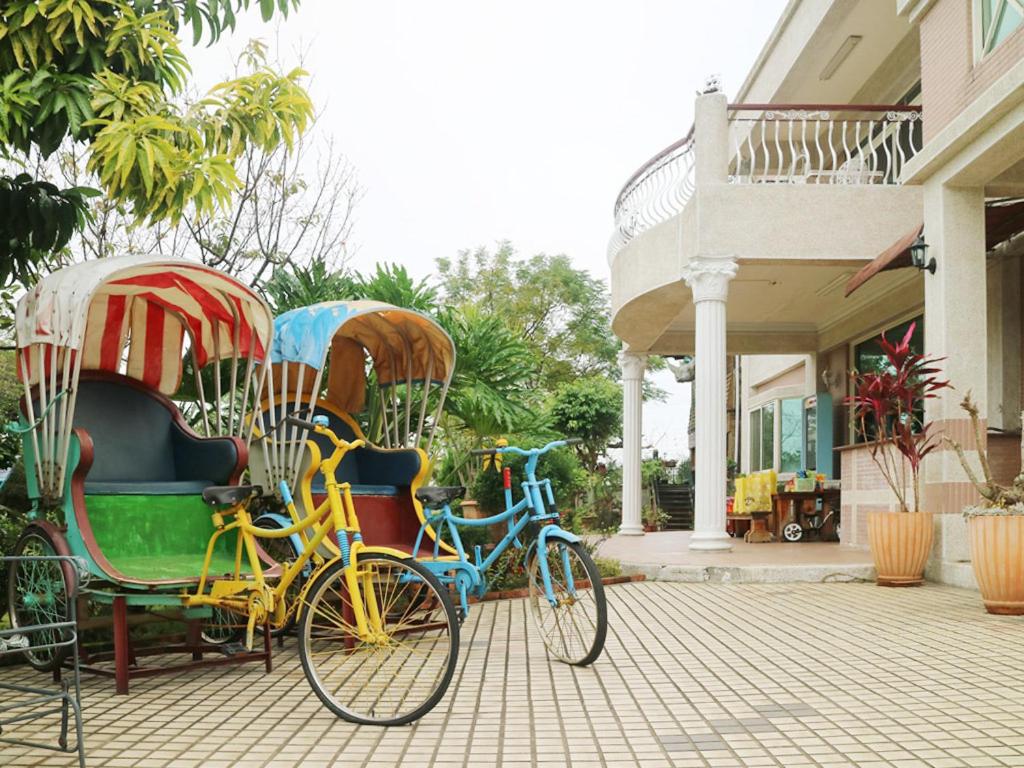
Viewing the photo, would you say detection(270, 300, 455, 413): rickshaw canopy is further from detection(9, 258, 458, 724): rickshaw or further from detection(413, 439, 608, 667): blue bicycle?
detection(413, 439, 608, 667): blue bicycle

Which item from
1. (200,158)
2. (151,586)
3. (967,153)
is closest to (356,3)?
(967,153)

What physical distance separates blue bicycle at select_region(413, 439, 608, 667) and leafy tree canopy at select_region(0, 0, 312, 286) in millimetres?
2283

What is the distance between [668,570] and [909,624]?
12.5 feet

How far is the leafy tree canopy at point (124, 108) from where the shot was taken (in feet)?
17.4

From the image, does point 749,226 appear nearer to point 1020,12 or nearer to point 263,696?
point 1020,12

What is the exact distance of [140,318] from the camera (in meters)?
6.83

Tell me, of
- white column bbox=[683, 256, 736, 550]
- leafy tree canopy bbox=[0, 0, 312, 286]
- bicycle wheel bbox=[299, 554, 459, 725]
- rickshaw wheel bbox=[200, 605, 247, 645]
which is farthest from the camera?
white column bbox=[683, 256, 736, 550]

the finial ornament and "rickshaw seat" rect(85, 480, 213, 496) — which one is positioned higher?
the finial ornament

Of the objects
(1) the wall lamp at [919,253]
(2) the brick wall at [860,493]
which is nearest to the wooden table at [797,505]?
(2) the brick wall at [860,493]

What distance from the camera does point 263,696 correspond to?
516 centimetres

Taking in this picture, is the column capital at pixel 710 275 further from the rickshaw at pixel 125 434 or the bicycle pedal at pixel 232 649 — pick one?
the bicycle pedal at pixel 232 649

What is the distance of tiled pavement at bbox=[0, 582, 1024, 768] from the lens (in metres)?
3.96

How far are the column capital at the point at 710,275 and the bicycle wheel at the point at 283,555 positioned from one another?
6.54 m

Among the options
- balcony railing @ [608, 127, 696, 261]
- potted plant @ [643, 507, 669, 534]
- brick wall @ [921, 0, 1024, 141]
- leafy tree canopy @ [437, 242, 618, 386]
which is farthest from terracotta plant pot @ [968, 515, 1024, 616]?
leafy tree canopy @ [437, 242, 618, 386]
